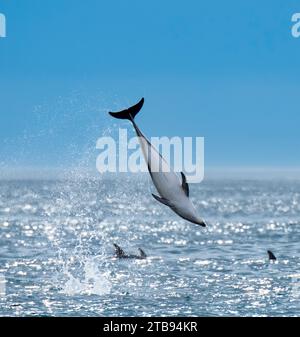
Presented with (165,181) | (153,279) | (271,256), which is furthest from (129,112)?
(271,256)

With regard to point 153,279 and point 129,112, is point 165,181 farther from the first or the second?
point 153,279

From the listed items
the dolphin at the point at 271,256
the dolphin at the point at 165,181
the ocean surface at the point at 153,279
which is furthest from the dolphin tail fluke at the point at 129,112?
the dolphin at the point at 271,256

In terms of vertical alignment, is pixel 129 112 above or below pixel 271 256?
above

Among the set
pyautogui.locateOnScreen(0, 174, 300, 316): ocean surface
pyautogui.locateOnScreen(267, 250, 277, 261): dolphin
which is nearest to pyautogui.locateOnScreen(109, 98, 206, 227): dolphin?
pyautogui.locateOnScreen(0, 174, 300, 316): ocean surface

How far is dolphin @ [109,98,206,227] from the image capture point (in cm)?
1584

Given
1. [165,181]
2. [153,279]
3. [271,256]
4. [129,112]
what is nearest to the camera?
[165,181]

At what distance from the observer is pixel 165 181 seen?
631 inches

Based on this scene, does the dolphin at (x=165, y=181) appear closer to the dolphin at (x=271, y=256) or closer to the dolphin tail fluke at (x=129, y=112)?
the dolphin tail fluke at (x=129, y=112)

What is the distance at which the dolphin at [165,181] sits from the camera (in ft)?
52.0

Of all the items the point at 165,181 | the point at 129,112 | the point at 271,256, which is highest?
the point at 129,112

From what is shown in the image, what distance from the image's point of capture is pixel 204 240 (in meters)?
44.7

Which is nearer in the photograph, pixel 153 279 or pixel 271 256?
pixel 153 279

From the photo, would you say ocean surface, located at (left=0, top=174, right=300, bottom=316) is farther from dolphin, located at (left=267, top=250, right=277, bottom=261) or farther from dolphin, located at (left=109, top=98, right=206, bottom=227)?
dolphin, located at (left=109, top=98, right=206, bottom=227)
